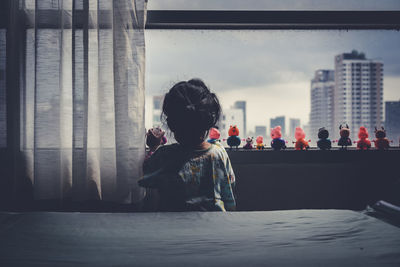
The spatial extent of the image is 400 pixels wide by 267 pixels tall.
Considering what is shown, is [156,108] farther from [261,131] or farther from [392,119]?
[392,119]

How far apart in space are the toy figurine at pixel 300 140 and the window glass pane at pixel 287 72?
0.08m

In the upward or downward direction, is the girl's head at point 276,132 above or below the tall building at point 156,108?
below

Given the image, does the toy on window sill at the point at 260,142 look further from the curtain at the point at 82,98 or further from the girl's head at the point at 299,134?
the curtain at the point at 82,98

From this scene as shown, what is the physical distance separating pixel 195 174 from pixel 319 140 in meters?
0.92

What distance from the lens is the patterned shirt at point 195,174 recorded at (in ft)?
3.30

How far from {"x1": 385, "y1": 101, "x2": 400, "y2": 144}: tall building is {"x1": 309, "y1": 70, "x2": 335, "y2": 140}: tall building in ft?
1.05

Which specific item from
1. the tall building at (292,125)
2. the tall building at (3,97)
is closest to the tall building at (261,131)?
the tall building at (292,125)

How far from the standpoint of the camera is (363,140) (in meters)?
1.66

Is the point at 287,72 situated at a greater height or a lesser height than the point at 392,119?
greater

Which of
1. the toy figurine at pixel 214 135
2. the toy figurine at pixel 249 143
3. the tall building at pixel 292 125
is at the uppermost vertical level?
the tall building at pixel 292 125

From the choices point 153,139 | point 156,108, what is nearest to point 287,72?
point 156,108

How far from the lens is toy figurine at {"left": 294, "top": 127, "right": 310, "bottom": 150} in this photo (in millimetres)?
1676

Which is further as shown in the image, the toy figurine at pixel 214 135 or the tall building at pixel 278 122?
the tall building at pixel 278 122

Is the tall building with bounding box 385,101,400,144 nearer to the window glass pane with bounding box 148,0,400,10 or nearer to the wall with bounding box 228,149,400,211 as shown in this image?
the wall with bounding box 228,149,400,211
